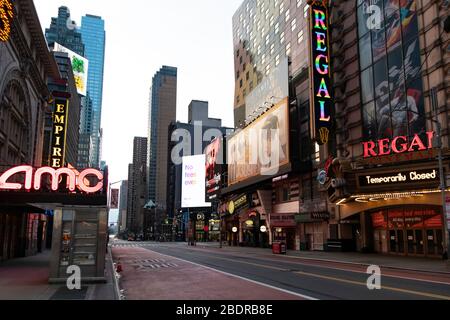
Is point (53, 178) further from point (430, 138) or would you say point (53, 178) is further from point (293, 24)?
point (293, 24)

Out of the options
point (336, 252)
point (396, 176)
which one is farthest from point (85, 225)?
point (336, 252)

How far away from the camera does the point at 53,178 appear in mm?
26438

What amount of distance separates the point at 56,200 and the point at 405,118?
26.7m

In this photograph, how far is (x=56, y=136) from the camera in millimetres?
43625

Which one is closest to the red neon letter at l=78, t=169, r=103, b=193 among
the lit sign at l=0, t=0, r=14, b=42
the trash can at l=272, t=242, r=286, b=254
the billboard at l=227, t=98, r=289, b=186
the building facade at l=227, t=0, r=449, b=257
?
the lit sign at l=0, t=0, r=14, b=42

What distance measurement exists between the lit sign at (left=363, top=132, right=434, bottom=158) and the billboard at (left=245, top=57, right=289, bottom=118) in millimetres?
22326

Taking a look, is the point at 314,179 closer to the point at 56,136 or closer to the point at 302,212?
the point at 302,212

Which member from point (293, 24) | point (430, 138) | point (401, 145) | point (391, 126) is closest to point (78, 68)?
point (293, 24)

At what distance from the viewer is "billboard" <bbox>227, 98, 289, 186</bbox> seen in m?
53.6

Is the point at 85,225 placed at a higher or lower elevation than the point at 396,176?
lower

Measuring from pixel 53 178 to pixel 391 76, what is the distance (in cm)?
2799

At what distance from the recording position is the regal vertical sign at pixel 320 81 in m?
43.2

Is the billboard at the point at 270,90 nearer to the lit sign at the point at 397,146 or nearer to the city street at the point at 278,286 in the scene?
the lit sign at the point at 397,146

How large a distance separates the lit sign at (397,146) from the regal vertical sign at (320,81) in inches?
265
